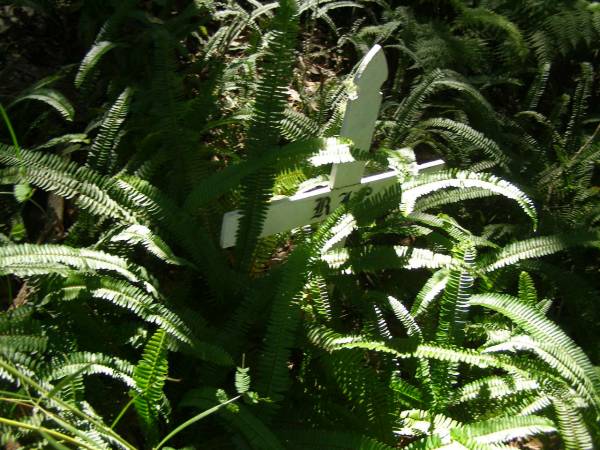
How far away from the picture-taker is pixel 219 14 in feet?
11.3

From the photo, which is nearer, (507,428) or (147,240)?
(507,428)

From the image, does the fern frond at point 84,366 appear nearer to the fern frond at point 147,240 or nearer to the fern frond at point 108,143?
the fern frond at point 147,240

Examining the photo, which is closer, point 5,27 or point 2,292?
point 2,292

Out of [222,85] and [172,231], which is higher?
[222,85]

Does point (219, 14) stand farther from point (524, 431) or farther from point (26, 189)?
point (524, 431)

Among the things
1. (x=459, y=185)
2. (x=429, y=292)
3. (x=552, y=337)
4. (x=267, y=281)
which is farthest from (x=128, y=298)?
(x=552, y=337)

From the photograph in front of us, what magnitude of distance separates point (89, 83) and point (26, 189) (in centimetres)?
96

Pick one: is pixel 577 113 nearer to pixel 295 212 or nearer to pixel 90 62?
pixel 295 212

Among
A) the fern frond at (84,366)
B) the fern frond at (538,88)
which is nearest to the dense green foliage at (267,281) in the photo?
the fern frond at (84,366)

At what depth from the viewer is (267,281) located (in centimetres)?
222

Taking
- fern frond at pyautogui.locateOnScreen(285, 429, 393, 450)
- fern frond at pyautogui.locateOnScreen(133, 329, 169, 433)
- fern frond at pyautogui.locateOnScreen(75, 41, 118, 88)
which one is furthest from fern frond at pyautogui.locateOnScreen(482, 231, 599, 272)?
fern frond at pyautogui.locateOnScreen(75, 41, 118, 88)

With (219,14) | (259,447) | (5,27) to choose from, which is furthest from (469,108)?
(5,27)

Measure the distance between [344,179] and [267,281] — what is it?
50 centimetres

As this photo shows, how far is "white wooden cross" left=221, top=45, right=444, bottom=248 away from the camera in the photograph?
218cm
